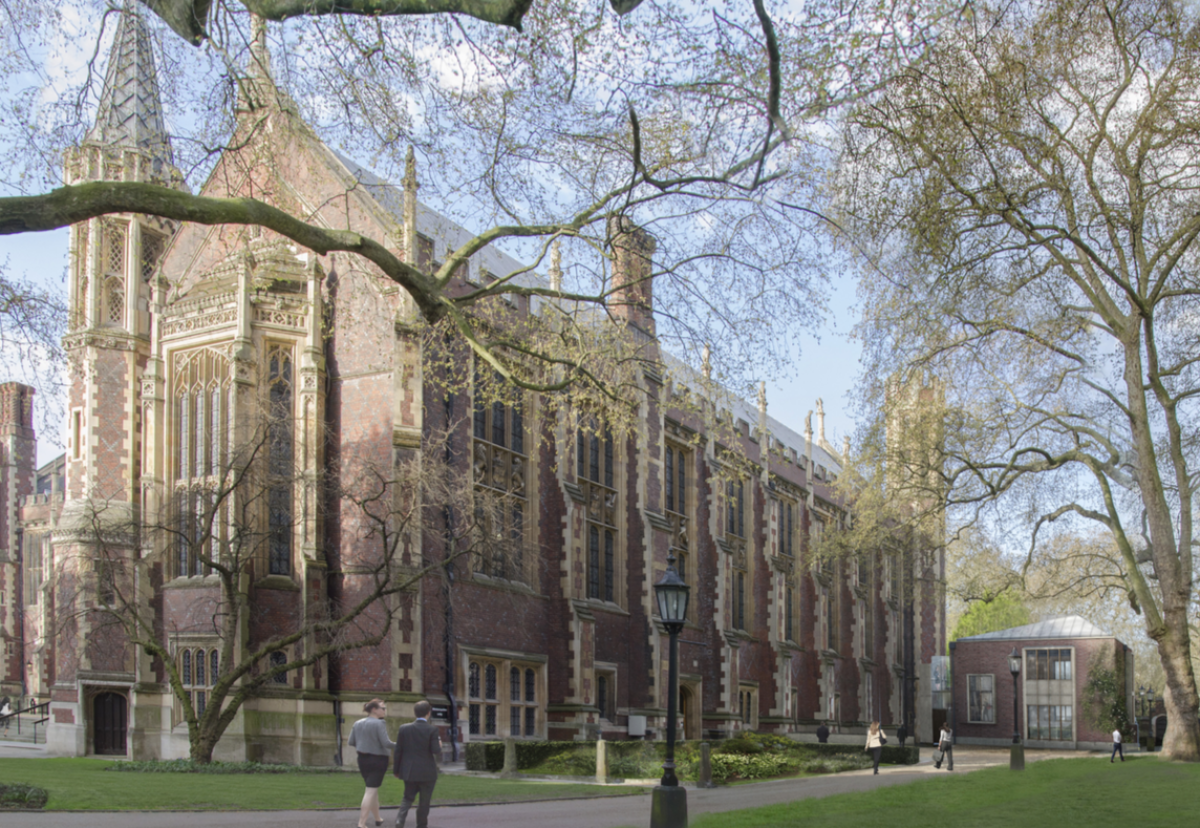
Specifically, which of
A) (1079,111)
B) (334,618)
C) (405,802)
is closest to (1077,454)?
(1079,111)

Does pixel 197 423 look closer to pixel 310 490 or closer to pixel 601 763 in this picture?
pixel 310 490

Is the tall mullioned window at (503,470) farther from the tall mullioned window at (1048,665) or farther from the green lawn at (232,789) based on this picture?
the tall mullioned window at (1048,665)

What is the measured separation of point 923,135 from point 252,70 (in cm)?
759

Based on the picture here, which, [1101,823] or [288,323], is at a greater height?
[288,323]

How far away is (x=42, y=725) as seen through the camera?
115 feet

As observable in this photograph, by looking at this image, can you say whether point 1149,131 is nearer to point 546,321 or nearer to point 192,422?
point 546,321

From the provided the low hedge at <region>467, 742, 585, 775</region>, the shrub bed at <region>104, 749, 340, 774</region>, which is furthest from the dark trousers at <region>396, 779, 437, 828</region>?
the low hedge at <region>467, 742, 585, 775</region>

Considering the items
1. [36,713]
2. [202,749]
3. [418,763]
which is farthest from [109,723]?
[418,763]

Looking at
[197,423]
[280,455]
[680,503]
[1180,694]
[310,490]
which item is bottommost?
[1180,694]

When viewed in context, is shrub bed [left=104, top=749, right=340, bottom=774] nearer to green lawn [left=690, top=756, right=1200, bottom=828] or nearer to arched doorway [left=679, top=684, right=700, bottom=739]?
green lawn [left=690, top=756, right=1200, bottom=828]

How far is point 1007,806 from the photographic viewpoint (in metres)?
14.1

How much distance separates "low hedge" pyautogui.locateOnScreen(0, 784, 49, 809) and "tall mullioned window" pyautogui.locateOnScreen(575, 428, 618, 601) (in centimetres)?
1830

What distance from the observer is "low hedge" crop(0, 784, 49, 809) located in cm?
1231

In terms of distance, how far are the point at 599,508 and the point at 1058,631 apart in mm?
30973
